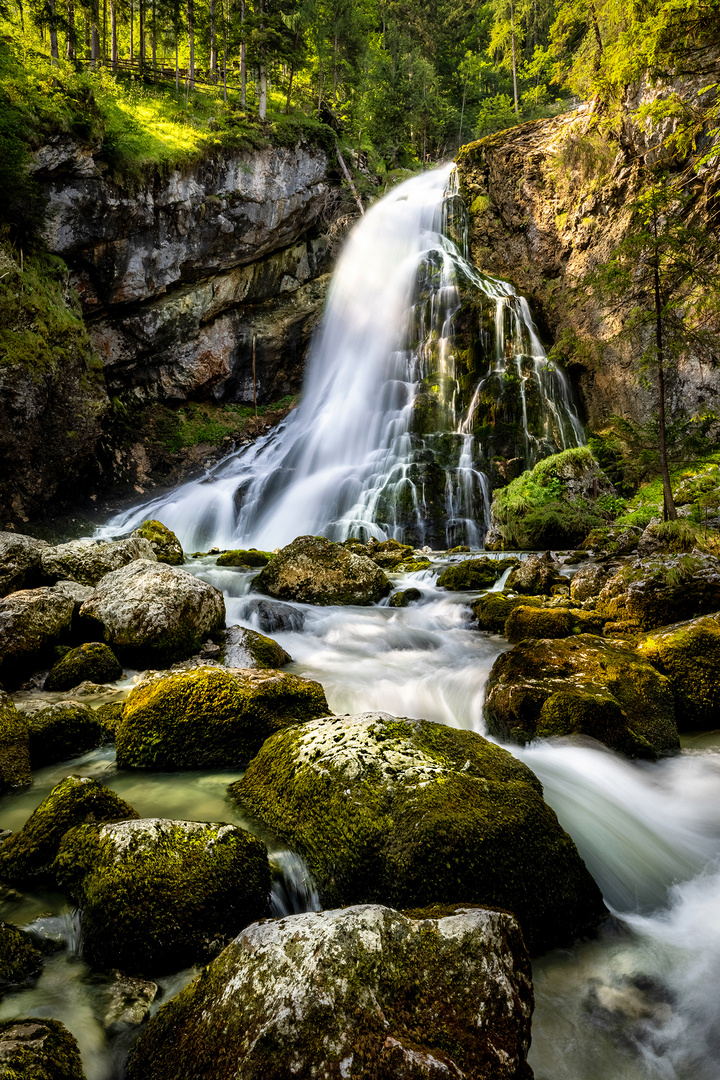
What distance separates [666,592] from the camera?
20.7ft

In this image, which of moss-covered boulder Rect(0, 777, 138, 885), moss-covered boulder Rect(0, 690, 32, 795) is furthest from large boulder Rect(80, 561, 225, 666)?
moss-covered boulder Rect(0, 777, 138, 885)

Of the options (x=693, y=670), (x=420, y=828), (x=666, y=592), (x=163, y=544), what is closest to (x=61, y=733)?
(x=420, y=828)

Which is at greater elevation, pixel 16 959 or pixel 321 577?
pixel 16 959

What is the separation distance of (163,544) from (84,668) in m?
7.43

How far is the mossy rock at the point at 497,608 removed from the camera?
8.12 m

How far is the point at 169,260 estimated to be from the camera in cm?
2020

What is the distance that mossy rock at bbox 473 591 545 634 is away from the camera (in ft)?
26.7

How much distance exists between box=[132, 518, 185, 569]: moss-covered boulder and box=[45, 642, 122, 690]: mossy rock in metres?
5.92

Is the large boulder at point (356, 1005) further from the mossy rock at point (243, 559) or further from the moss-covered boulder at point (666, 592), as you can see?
the mossy rock at point (243, 559)

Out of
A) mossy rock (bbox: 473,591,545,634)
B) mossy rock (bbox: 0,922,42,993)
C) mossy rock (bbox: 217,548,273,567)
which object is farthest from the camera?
mossy rock (bbox: 217,548,273,567)

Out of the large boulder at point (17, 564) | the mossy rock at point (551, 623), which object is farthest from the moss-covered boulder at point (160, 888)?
the large boulder at point (17, 564)

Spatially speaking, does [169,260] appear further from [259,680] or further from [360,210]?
[259,680]

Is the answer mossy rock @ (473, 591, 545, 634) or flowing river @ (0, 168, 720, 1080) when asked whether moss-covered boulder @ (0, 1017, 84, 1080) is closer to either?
flowing river @ (0, 168, 720, 1080)

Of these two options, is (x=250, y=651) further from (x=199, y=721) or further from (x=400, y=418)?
(x=400, y=418)
